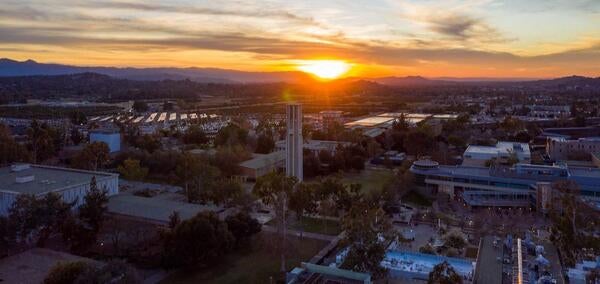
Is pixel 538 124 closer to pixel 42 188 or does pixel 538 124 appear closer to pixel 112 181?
pixel 112 181

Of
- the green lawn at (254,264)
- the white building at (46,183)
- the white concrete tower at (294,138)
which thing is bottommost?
the green lawn at (254,264)

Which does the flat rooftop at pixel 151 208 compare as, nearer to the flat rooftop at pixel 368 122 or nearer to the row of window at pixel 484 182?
the row of window at pixel 484 182

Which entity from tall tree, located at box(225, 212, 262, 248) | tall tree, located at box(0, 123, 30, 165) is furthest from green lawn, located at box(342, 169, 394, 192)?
tall tree, located at box(0, 123, 30, 165)

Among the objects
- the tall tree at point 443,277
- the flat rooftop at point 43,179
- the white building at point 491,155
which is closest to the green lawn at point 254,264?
the tall tree at point 443,277

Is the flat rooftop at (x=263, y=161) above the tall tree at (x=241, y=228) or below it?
above

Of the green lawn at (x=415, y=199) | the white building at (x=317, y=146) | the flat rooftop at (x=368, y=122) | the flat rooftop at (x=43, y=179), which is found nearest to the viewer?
the flat rooftop at (x=43, y=179)

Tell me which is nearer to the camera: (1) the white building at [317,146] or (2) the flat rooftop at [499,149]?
(2) the flat rooftop at [499,149]

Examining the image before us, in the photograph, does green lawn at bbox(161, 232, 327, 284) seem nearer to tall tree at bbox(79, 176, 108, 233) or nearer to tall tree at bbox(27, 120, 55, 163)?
tall tree at bbox(79, 176, 108, 233)
